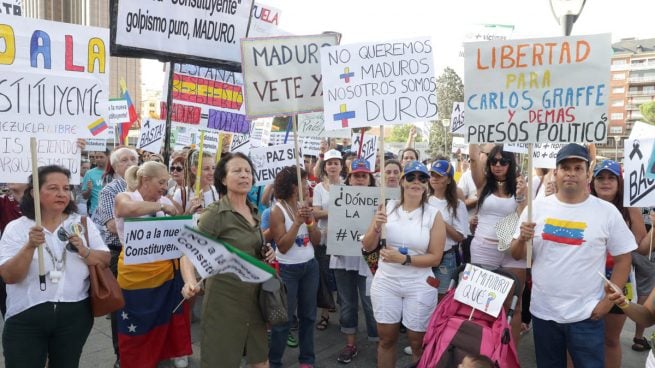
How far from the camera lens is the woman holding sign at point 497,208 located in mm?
4674

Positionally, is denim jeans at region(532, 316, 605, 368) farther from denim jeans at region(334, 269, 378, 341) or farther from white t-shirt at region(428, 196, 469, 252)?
denim jeans at region(334, 269, 378, 341)

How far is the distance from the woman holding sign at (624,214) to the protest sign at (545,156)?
1643 mm

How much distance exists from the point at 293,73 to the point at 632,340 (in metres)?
4.86

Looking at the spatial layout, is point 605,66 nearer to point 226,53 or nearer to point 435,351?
point 435,351

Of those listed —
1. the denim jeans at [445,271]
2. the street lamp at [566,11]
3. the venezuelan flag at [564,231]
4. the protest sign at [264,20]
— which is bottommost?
the denim jeans at [445,271]

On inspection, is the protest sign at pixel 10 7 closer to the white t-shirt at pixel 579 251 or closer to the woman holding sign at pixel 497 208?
the woman holding sign at pixel 497 208

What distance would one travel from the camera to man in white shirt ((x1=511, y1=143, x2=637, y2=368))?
3383 mm

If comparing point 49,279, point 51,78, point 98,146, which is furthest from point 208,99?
point 49,279

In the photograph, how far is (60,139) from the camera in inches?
140

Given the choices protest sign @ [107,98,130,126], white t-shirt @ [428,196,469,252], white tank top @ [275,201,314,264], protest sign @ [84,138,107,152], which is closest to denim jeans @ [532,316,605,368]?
white t-shirt @ [428,196,469,252]

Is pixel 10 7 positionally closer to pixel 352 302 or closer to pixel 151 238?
pixel 151 238

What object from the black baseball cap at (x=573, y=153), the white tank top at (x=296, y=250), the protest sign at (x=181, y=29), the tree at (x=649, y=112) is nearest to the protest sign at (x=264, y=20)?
the protest sign at (x=181, y=29)

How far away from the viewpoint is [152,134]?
362 inches

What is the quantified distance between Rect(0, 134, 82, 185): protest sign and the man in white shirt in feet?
11.2
